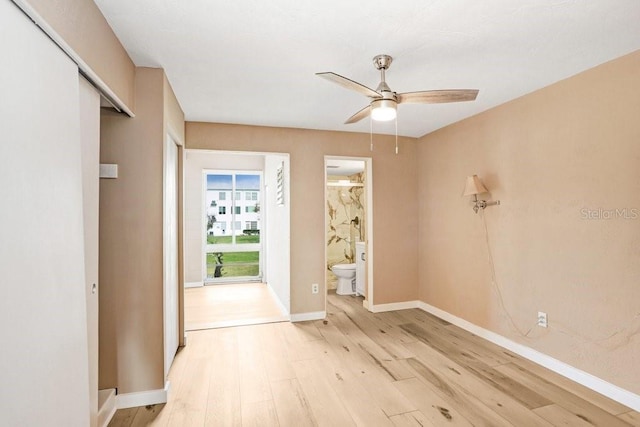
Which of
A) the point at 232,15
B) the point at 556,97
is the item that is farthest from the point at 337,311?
the point at 232,15

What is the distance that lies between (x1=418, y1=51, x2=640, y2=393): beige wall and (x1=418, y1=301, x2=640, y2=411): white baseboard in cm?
5

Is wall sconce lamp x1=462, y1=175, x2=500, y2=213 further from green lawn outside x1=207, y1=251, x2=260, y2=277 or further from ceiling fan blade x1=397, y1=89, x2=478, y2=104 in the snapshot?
green lawn outside x1=207, y1=251, x2=260, y2=277

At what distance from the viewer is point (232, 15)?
1.71m

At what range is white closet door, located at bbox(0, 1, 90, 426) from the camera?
1.02 meters

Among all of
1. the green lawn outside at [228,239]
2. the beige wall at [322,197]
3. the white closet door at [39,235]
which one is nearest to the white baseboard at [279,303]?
the beige wall at [322,197]

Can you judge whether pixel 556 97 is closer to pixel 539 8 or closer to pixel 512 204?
pixel 512 204

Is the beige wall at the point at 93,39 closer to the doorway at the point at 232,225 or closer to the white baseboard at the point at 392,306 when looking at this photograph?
the white baseboard at the point at 392,306

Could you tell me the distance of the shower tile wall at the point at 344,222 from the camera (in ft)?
19.6

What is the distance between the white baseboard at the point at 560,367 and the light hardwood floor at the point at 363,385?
0.21 ft

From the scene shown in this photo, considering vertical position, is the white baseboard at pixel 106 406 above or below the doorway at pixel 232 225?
below

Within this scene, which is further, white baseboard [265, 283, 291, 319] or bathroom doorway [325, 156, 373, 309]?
bathroom doorway [325, 156, 373, 309]

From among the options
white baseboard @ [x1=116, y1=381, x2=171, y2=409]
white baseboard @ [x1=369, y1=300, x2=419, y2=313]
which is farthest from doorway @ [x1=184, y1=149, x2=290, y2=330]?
white baseboard @ [x1=116, y1=381, x2=171, y2=409]

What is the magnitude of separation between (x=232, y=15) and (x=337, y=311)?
3.62 meters

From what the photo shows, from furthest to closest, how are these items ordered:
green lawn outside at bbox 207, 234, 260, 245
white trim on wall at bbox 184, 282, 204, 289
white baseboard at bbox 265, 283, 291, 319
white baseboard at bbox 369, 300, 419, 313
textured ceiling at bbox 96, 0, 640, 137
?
1. green lawn outside at bbox 207, 234, 260, 245
2. white trim on wall at bbox 184, 282, 204, 289
3. white baseboard at bbox 369, 300, 419, 313
4. white baseboard at bbox 265, 283, 291, 319
5. textured ceiling at bbox 96, 0, 640, 137
